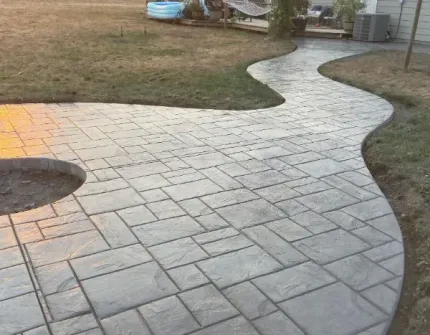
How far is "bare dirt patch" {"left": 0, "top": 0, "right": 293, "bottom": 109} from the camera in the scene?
5.16 m

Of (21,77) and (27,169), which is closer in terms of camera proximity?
(27,169)

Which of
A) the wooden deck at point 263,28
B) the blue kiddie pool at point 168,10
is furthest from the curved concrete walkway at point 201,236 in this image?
the blue kiddie pool at point 168,10

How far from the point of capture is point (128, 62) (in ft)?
23.3

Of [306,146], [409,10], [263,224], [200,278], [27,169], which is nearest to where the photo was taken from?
[200,278]

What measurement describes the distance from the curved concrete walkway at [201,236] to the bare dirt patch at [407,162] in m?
0.08

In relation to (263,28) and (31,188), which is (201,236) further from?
(263,28)

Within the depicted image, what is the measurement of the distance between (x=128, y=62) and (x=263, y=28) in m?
4.92

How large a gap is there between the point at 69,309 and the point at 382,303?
1.27 meters

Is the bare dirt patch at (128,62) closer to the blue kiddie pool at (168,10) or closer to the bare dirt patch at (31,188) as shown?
the blue kiddie pool at (168,10)

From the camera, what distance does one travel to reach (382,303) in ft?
6.39

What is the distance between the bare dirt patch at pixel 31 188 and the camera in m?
2.78

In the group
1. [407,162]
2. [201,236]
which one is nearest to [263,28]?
[407,162]

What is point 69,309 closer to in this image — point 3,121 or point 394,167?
point 394,167

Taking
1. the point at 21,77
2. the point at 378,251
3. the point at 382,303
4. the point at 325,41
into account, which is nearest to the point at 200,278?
the point at 382,303
